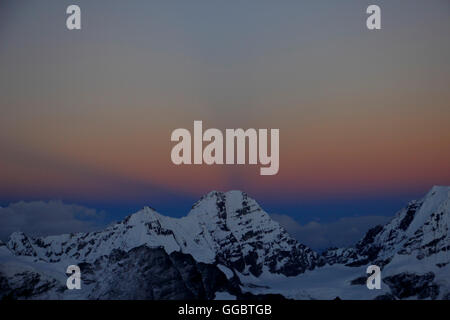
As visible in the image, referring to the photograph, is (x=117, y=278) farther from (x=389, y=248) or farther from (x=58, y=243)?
(x=389, y=248)

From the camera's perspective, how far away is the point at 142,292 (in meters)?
88.6

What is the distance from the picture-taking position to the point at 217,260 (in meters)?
156

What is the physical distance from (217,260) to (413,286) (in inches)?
2166

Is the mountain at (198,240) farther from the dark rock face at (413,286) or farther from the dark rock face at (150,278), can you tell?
the dark rock face at (413,286)

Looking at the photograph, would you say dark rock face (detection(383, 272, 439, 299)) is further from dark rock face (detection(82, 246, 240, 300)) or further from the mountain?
the mountain

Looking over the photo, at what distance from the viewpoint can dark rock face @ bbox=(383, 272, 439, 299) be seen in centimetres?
10081

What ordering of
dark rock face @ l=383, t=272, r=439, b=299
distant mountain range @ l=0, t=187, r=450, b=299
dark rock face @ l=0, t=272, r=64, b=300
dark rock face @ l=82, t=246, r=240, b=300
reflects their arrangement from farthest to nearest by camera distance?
1. dark rock face @ l=383, t=272, r=439, b=299
2. distant mountain range @ l=0, t=187, r=450, b=299
3. dark rock face @ l=82, t=246, r=240, b=300
4. dark rock face @ l=0, t=272, r=64, b=300

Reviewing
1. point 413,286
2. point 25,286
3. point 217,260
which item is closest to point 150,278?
point 25,286

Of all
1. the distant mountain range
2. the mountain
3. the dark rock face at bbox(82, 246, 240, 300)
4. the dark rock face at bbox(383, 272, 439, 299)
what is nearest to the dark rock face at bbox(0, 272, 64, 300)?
the distant mountain range

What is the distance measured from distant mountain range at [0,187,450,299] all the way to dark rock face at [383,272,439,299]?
0.18 m

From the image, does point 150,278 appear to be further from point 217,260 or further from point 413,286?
point 217,260
